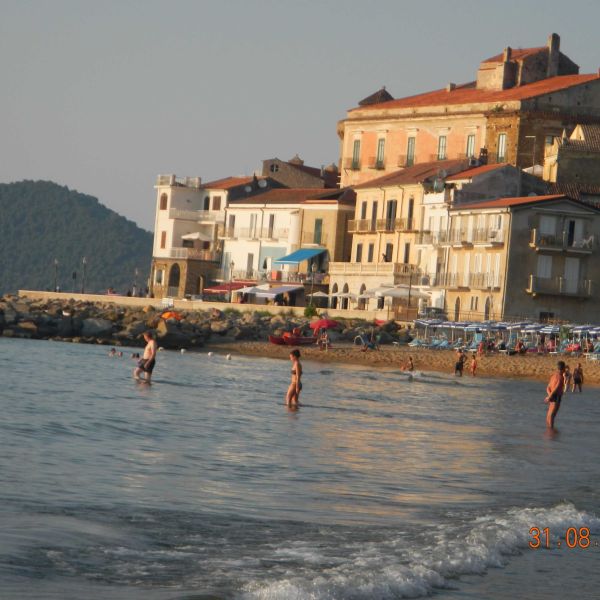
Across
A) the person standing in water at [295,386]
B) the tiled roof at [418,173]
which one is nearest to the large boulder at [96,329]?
the tiled roof at [418,173]

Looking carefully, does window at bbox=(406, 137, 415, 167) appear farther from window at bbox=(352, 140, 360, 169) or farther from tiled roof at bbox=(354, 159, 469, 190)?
window at bbox=(352, 140, 360, 169)

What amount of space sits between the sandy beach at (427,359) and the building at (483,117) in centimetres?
2130

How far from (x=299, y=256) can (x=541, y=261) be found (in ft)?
66.7

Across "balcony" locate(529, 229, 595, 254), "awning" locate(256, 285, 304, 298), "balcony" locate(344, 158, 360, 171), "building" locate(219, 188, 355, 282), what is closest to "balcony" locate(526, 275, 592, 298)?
"balcony" locate(529, 229, 595, 254)

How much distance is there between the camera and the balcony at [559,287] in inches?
2505

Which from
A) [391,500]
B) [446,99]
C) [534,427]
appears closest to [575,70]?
[446,99]

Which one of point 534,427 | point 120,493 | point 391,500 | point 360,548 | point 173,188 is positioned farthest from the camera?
point 173,188

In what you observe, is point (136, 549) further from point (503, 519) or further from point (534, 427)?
point (534, 427)

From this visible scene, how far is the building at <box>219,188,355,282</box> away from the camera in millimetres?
81812

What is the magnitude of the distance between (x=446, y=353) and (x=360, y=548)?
45504 mm

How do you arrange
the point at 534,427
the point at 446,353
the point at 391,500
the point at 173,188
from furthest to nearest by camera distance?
1. the point at 173,188
2. the point at 446,353
3. the point at 534,427
4. the point at 391,500

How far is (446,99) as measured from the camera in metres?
84.9

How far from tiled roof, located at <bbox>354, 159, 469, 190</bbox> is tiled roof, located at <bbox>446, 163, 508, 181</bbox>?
127cm

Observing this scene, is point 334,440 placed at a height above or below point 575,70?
below
